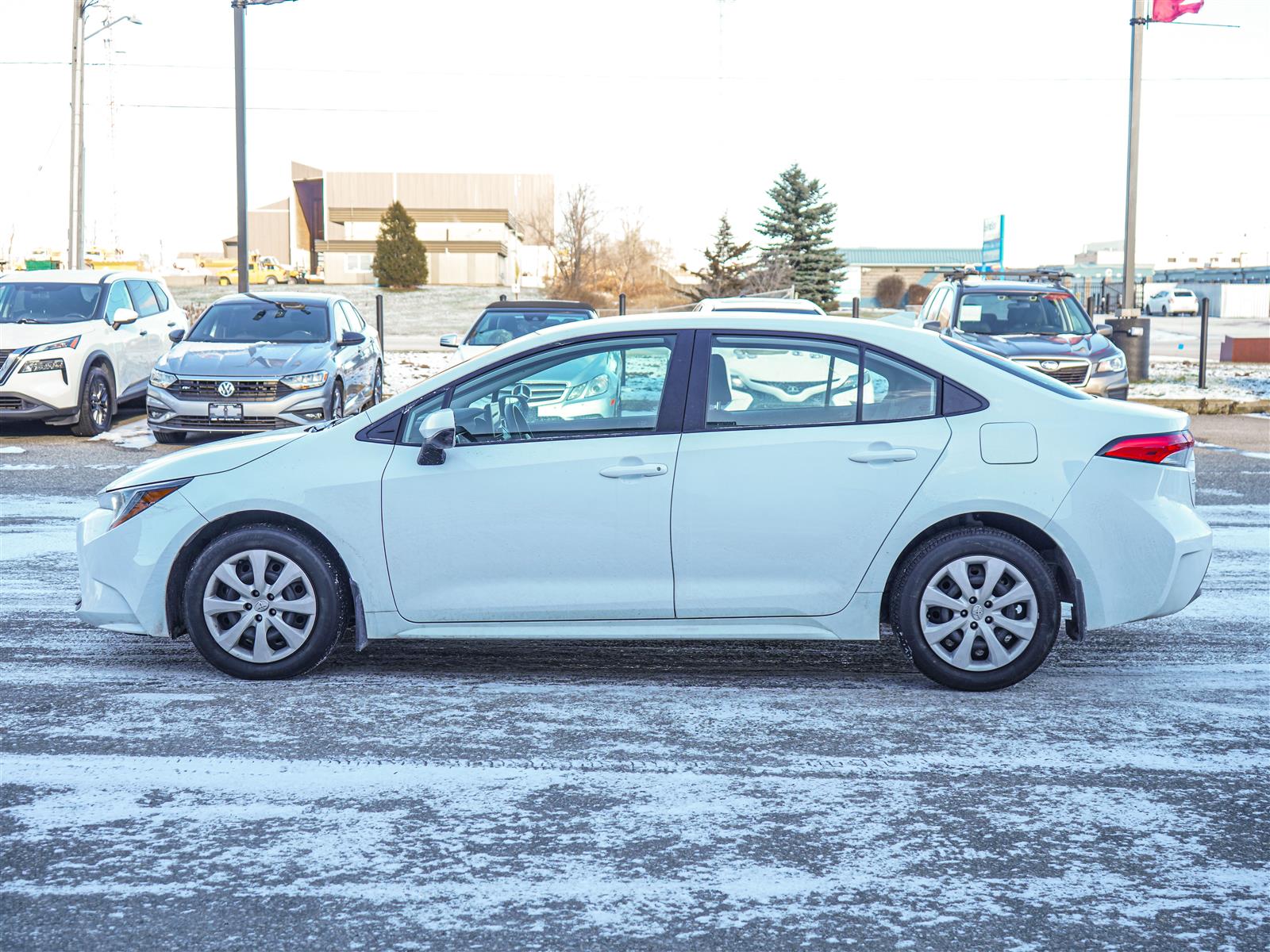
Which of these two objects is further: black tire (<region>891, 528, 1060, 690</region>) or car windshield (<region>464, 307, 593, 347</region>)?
car windshield (<region>464, 307, 593, 347</region>)

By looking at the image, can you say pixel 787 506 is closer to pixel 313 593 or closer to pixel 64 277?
pixel 313 593

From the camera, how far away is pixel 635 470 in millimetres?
5355

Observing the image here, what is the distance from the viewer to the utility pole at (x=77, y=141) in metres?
28.9

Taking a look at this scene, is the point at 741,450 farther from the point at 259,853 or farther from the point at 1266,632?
the point at 1266,632

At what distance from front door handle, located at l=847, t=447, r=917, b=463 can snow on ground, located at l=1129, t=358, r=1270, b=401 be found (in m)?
15.8

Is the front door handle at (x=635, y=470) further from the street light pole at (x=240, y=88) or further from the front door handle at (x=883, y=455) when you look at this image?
the street light pole at (x=240, y=88)

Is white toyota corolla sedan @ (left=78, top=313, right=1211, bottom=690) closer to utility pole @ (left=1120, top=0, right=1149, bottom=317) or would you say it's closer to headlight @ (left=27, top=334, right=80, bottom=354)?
headlight @ (left=27, top=334, right=80, bottom=354)

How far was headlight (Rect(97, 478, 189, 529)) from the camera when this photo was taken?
18.3ft

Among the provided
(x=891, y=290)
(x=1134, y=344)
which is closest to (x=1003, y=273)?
(x=1134, y=344)

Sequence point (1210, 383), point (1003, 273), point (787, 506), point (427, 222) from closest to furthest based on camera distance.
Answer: point (787, 506) → point (1003, 273) → point (1210, 383) → point (427, 222)

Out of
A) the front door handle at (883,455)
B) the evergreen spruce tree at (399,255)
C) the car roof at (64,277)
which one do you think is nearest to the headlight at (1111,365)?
the car roof at (64,277)

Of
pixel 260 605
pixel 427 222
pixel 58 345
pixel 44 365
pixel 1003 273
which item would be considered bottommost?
pixel 260 605

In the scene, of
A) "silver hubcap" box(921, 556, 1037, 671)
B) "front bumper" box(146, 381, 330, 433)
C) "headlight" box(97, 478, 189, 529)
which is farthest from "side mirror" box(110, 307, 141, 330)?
"silver hubcap" box(921, 556, 1037, 671)

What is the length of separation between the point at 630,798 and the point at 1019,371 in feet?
8.75
